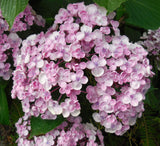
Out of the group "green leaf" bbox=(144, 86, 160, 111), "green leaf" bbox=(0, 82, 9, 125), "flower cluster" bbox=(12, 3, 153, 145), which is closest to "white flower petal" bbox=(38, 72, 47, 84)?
"flower cluster" bbox=(12, 3, 153, 145)

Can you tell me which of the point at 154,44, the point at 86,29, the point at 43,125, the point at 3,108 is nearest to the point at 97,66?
the point at 86,29

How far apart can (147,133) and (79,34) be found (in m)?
0.82

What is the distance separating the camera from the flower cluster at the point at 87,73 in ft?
2.27

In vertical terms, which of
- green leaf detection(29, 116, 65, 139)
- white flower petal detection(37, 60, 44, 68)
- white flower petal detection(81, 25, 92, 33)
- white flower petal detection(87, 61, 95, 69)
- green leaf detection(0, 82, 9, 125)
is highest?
white flower petal detection(81, 25, 92, 33)

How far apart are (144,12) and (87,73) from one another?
0.41 metres

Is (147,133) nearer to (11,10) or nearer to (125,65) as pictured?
(125,65)

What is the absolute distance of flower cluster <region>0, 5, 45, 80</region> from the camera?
2.94 ft

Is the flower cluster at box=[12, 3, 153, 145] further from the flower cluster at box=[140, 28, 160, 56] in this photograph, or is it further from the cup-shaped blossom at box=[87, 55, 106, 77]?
the flower cluster at box=[140, 28, 160, 56]

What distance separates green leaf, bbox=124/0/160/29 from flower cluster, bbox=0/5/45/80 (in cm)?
39

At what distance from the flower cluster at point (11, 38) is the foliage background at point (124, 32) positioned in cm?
7

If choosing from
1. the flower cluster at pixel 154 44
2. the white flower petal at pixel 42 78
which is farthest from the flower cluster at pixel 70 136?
the flower cluster at pixel 154 44

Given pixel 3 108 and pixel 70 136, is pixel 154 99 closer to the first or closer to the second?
pixel 70 136

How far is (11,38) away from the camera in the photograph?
912 mm

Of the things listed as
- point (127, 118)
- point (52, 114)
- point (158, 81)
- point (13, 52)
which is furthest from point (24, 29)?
point (158, 81)
